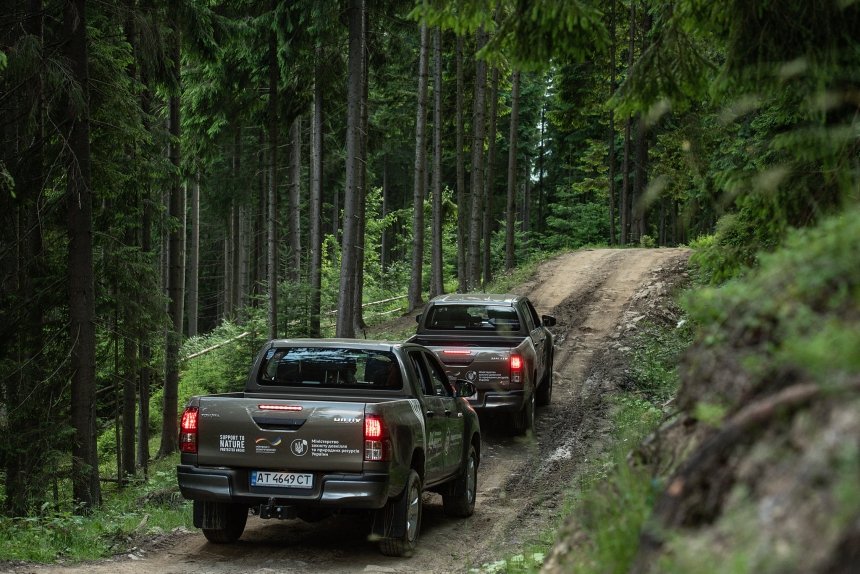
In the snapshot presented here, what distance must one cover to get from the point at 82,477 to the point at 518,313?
22.5ft

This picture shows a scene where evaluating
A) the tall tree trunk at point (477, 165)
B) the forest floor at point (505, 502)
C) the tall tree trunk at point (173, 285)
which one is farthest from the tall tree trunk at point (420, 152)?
the tall tree trunk at point (173, 285)

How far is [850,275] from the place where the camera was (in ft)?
11.6

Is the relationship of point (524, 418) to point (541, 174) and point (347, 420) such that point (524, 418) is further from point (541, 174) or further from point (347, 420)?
point (541, 174)

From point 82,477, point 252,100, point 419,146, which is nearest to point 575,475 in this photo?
point 82,477

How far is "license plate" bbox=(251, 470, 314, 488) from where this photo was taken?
813cm

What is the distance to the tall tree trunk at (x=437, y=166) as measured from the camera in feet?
86.5

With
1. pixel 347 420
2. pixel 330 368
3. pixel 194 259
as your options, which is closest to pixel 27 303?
pixel 330 368

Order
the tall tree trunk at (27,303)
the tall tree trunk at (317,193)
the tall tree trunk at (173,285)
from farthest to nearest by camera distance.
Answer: the tall tree trunk at (317,193) → the tall tree trunk at (173,285) → the tall tree trunk at (27,303)

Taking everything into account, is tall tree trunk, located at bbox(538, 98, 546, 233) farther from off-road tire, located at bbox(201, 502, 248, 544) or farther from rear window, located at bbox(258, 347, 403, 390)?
off-road tire, located at bbox(201, 502, 248, 544)

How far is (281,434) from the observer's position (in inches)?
320

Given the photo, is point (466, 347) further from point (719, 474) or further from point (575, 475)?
point (719, 474)

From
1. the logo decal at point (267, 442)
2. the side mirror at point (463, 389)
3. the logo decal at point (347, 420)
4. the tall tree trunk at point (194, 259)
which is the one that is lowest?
the tall tree trunk at point (194, 259)

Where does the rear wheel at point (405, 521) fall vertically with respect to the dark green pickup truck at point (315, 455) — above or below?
below

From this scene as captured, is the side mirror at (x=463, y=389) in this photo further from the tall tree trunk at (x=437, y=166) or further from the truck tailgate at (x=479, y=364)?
the tall tree trunk at (x=437, y=166)
